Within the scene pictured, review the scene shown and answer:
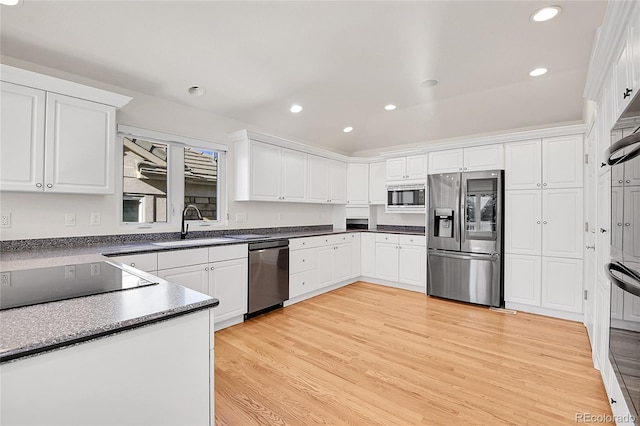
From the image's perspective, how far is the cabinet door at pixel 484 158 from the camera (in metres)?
3.96

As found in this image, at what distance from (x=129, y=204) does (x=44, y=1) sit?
1.74m

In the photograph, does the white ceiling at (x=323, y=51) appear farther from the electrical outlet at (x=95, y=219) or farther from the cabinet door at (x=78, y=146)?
the electrical outlet at (x=95, y=219)

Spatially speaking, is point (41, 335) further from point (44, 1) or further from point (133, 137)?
point (133, 137)

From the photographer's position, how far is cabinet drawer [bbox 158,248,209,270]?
271 centimetres

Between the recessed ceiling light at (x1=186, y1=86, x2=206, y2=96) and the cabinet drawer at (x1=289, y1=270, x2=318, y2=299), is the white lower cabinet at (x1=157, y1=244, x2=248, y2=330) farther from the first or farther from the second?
the recessed ceiling light at (x1=186, y1=86, x2=206, y2=96)

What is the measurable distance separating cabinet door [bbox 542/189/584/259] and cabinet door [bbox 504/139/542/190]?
8.2 inches

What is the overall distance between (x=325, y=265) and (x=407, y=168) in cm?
199

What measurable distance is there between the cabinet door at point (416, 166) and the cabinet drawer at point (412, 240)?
918mm

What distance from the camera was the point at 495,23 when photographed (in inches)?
99.3

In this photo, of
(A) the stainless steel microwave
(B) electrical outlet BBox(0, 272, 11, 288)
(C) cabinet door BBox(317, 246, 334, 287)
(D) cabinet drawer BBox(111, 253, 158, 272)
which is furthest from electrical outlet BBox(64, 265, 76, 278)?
(A) the stainless steel microwave

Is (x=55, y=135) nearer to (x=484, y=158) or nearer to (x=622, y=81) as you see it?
(x=622, y=81)

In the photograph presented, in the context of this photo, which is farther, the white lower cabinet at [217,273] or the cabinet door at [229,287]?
the cabinet door at [229,287]

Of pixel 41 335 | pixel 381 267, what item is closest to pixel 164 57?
pixel 41 335

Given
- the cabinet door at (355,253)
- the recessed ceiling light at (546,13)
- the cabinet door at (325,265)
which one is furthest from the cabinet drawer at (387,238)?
the recessed ceiling light at (546,13)
